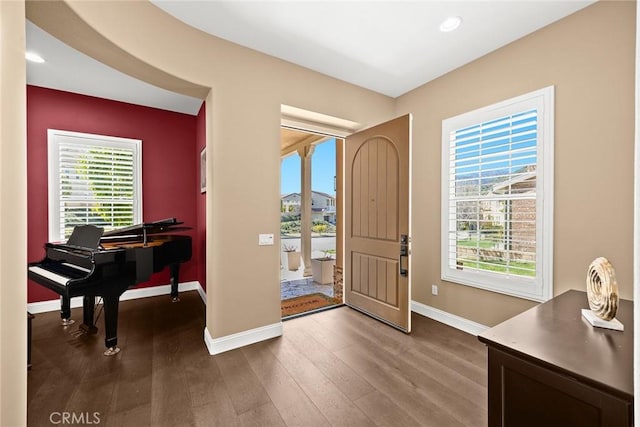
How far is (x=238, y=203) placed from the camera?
2564 millimetres

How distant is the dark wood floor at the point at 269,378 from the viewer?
1.72 meters

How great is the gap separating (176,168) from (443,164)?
149 inches

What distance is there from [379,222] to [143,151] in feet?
11.5

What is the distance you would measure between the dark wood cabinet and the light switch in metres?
1.97

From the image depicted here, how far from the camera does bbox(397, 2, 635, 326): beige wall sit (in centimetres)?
192

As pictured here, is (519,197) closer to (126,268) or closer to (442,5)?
(442,5)

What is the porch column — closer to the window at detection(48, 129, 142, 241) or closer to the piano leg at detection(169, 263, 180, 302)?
the piano leg at detection(169, 263, 180, 302)

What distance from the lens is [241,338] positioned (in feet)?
8.46

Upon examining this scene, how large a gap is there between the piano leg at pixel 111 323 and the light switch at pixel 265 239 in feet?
4.27

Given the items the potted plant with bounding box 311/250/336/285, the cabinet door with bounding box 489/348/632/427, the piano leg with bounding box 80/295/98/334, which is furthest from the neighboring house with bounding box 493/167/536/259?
the piano leg with bounding box 80/295/98/334

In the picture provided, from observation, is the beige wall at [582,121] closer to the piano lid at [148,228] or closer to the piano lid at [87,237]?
the piano lid at [148,228]

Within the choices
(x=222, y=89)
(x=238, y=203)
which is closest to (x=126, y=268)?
(x=238, y=203)

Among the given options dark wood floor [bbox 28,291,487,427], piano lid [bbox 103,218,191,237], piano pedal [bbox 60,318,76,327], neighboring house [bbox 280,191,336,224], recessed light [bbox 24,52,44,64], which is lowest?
dark wood floor [bbox 28,291,487,427]

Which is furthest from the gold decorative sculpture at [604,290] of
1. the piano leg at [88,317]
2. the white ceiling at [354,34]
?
the piano leg at [88,317]
